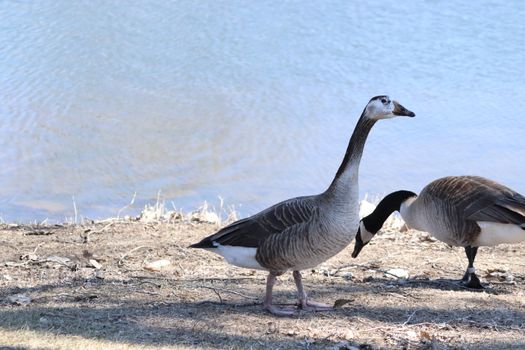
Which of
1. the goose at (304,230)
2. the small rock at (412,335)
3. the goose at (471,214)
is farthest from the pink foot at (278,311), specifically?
the goose at (471,214)

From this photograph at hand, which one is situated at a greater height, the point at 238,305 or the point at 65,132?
the point at 65,132

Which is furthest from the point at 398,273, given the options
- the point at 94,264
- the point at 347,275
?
the point at 94,264

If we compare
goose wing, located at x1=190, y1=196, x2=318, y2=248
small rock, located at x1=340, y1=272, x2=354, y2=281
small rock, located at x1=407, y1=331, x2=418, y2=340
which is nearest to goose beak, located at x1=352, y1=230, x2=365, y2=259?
small rock, located at x1=340, y1=272, x2=354, y2=281

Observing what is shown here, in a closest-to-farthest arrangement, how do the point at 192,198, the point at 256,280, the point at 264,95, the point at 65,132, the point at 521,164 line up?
the point at 256,280
the point at 192,198
the point at 521,164
the point at 65,132
the point at 264,95

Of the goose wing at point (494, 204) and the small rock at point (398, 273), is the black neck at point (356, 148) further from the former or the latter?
the small rock at point (398, 273)

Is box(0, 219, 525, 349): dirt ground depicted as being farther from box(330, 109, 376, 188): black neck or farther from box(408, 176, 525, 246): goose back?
box(330, 109, 376, 188): black neck

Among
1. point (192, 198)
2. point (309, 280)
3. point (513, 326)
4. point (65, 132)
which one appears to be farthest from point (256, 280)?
point (65, 132)

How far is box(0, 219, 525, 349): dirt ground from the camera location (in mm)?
4805

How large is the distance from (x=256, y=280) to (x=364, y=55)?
9358mm

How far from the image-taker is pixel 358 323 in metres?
5.16

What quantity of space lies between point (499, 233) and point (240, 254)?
6.69 ft

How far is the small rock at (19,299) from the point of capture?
17.4ft

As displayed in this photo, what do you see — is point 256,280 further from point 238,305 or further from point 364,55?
point 364,55

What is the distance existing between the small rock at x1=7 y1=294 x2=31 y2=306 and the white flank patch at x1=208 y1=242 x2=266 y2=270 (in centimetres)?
119
